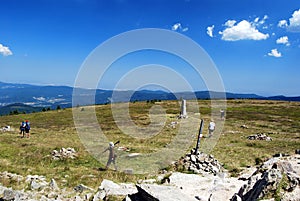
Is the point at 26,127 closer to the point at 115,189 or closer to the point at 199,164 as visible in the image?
the point at 199,164

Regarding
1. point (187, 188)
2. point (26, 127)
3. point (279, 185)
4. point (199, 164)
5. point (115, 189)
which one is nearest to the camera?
point (279, 185)

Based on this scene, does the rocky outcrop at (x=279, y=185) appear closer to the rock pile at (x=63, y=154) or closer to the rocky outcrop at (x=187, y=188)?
the rocky outcrop at (x=187, y=188)

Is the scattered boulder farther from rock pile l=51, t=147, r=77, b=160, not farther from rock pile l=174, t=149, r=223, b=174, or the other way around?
rock pile l=51, t=147, r=77, b=160

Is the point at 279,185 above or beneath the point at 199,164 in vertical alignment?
above

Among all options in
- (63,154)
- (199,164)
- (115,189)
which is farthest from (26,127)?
(115,189)

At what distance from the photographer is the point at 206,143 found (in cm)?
3225

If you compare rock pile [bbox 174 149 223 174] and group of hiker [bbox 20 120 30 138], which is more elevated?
group of hiker [bbox 20 120 30 138]

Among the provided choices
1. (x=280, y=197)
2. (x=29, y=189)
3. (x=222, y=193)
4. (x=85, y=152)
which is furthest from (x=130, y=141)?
(x=280, y=197)

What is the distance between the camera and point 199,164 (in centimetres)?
2077

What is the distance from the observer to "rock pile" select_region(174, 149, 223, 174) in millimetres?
20234

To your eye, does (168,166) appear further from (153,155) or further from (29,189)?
(29,189)

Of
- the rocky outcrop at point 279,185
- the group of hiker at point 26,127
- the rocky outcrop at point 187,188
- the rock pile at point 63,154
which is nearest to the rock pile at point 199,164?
the rocky outcrop at point 187,188

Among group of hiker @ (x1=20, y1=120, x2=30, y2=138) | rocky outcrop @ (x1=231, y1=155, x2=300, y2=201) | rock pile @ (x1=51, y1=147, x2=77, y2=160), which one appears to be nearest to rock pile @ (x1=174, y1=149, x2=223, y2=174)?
rocky outcrop @ (x1=231, y1=155, x2=300, y2=201)

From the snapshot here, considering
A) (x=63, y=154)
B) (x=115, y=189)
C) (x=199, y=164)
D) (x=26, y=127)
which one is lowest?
(x=63, y=154)
